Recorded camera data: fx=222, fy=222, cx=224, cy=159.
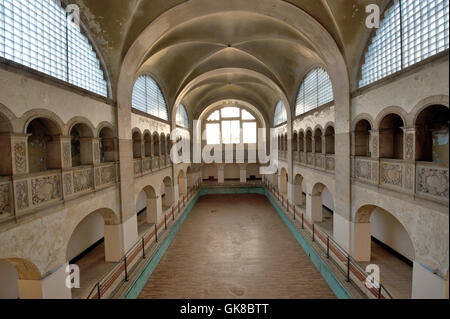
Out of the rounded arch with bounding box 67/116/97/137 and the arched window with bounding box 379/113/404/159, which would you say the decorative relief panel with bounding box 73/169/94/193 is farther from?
the arched window with bounding box 379/113/404/159

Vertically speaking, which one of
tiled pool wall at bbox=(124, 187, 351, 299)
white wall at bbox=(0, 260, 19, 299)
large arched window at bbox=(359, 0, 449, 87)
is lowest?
tiled pool wall at bbox=(124, 187, 351, 299)

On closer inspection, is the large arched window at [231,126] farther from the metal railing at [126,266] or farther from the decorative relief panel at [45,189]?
the decorative relief panel at [45,189]

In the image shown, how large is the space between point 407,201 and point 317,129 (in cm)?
686

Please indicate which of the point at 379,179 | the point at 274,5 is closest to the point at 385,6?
the point at 274,5

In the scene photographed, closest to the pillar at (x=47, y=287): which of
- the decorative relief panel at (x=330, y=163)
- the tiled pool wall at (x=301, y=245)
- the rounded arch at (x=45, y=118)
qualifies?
the tiled pool wall at (x=301, y=245)

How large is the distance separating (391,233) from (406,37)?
7.52 metres

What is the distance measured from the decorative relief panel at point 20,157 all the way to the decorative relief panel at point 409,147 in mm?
9535

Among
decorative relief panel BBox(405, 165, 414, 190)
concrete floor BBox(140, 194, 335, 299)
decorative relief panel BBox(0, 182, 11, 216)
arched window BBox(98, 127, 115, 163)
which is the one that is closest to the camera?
decorative relief panel BBox(0, 182, 11, 216)

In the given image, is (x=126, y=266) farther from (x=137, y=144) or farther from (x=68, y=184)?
(x=137, y=144)

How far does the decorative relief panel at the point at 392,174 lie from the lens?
6338 mm

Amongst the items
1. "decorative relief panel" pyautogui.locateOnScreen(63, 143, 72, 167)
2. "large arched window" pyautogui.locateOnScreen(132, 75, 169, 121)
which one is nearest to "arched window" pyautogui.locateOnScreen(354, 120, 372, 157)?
"decorative relief panel" pyautogui.locateOnScreen(63, 143, 72, 167)

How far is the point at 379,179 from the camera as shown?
23.6 ft

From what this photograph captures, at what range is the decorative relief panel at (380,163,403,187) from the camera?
20.8ft

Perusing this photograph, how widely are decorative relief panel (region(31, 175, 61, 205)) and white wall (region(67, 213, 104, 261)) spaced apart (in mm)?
4146
